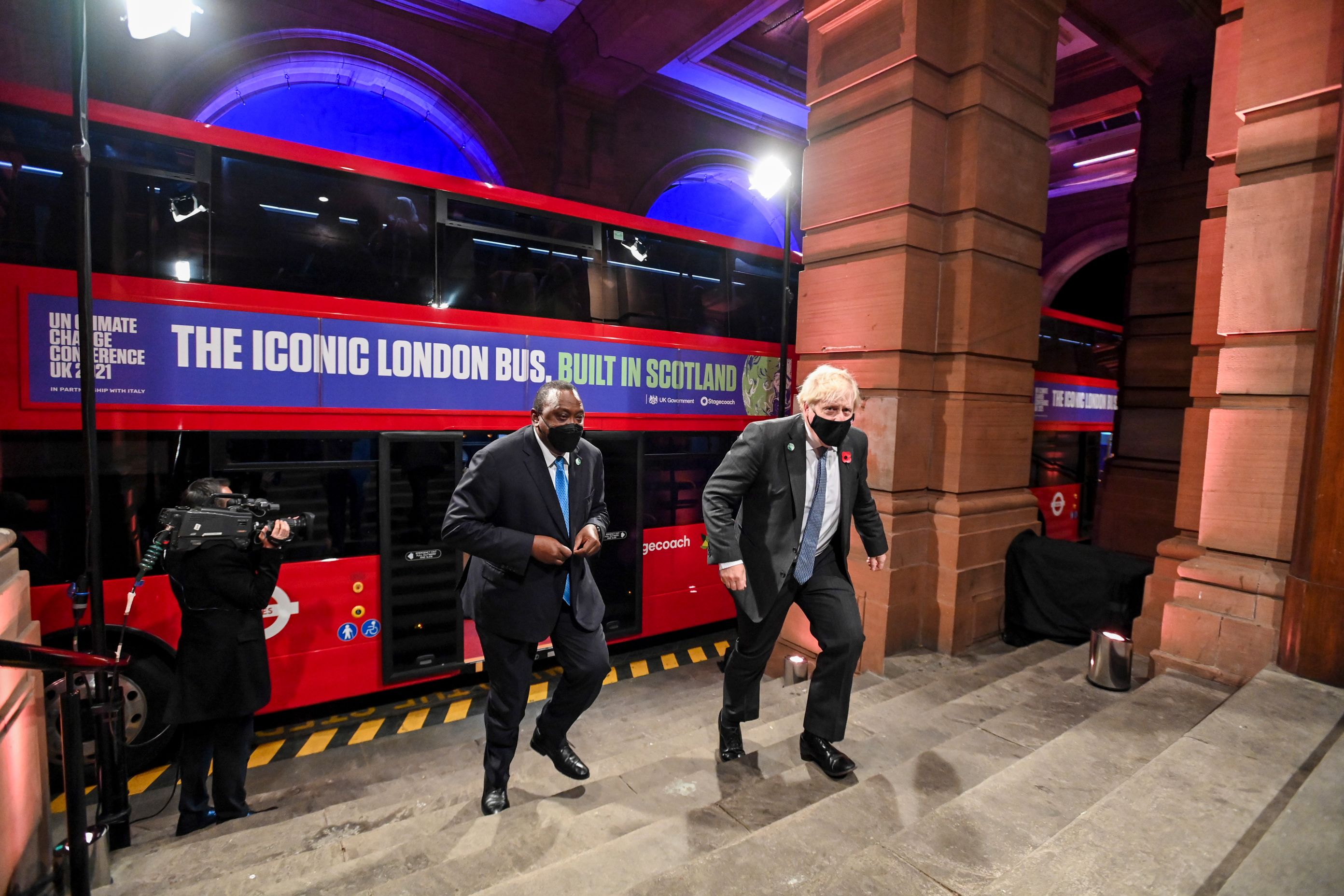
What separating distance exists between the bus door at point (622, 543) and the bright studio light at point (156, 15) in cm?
408

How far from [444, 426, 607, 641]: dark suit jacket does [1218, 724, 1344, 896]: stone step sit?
8.33 ft

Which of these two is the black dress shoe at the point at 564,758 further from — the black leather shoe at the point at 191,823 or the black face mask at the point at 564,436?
the black leather shoe at the point at 191,823

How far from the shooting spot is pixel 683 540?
6.80 m

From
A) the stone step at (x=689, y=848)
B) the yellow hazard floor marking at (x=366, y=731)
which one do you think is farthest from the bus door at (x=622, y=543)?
the stone step at (x=689, y=848)

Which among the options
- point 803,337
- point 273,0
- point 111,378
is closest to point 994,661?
point 803,337

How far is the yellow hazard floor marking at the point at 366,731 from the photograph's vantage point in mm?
4918

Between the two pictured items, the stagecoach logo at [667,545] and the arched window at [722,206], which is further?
the arched window at [722,206]

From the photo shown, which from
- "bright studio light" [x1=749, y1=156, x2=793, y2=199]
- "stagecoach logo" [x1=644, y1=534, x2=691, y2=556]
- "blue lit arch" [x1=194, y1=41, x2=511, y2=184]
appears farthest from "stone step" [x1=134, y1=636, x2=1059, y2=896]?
"blue lit arch" [x1=194, y1=41, x2=511, y2=184]

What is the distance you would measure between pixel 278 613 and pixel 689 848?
3.66 meters

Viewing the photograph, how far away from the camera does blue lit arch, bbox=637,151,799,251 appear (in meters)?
12.5

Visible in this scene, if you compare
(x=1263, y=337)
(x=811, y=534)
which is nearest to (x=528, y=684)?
(x=811, y=534)

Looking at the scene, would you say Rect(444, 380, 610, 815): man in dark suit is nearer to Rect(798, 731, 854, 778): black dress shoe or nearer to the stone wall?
Rect(798, 731, 854, 778): black dress shoe

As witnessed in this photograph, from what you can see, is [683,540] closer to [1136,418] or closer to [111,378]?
[111,378]

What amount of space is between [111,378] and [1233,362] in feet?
21.9
